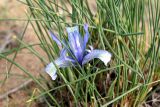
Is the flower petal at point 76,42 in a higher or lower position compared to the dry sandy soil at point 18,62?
higher

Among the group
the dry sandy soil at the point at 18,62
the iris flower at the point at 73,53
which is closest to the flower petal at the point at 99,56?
the iris flower at the point at 73,53

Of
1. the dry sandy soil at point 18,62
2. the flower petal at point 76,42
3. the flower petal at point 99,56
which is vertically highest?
the flower petal at point 76,42

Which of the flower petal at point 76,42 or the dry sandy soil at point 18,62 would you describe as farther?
the dry sandy soil at point 18,62

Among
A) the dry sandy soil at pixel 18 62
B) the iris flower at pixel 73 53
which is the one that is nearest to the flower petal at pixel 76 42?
the iris flower at pixel 73 53

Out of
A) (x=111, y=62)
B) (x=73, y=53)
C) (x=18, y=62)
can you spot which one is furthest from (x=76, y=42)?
(x=18, y=62)

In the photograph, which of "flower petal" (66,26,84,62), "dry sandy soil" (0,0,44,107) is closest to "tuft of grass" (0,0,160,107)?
"flower petal" (66,26,84,62)

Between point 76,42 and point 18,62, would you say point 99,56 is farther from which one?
point 18,62

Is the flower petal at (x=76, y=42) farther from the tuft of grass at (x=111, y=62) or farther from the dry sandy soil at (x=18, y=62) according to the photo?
the dry sandy soil at (x=18, y=62)

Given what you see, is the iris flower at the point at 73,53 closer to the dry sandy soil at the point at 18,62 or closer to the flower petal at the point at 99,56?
the flower petal at the point at 99,56

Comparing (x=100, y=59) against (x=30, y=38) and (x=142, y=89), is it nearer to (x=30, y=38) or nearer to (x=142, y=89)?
(x=142, y=89)
